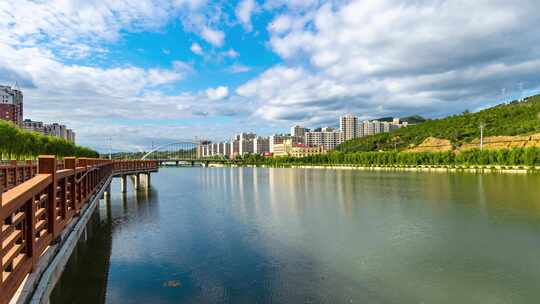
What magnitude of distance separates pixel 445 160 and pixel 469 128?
4493 cm

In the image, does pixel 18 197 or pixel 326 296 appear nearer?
pixel 18 197

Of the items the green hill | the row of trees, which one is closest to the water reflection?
the row of trees

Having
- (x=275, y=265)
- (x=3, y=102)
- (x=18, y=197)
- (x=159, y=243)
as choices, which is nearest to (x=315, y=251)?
(x=275, y=265)

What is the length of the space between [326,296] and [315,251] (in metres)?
4.19

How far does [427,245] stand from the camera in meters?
14.6

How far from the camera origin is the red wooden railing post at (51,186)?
5.96 m

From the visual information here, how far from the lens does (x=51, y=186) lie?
6250 millimetres

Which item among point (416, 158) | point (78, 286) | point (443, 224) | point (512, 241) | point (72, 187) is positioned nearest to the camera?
point (72, 187)

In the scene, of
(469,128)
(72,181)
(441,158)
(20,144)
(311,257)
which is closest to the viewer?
(72,181)

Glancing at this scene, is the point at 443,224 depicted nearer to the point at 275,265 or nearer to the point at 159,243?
the point at 275,265

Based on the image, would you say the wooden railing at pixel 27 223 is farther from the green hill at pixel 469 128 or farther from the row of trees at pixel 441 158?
the green hill at pixel 469 128

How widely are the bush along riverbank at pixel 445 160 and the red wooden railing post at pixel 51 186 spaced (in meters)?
71.8

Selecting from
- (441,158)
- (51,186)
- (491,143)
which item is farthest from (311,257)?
(491,143)

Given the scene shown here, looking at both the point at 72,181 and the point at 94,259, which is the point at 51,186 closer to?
the point at 72,181
